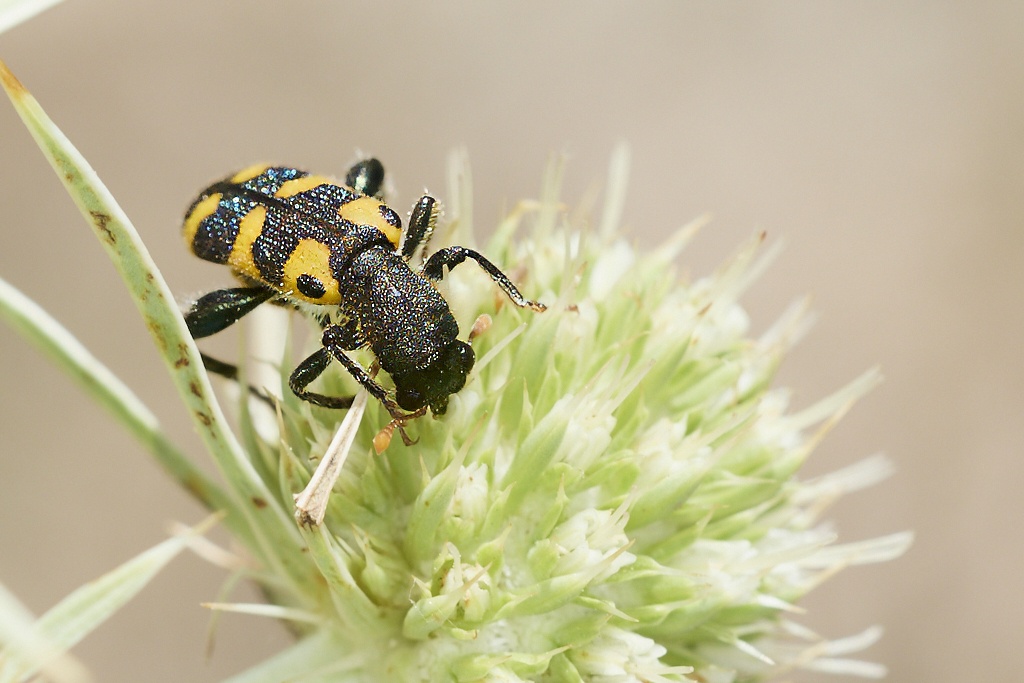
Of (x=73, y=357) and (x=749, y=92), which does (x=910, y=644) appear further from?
(x=73, y=357)

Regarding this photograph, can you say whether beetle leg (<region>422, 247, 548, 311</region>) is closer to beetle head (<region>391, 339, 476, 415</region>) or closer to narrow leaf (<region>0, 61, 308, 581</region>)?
beetle head (<region>391, 339, 476, 415</region>)

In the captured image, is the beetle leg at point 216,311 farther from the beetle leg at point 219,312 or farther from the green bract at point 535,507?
the green bract at point 535,507

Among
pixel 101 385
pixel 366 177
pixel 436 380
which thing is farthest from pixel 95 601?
pixel 366 177

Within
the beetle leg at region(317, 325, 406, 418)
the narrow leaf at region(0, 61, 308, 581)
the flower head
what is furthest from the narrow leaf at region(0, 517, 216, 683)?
the beetle leg at region(317, 325, 406, 418)

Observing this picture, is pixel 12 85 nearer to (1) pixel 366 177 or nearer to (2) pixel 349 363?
(2) pixel 349 363

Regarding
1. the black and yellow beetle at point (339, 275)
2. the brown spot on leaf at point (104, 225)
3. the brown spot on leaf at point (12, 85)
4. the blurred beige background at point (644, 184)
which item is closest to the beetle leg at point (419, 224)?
the black and yellow beetle at point (339, 275)
